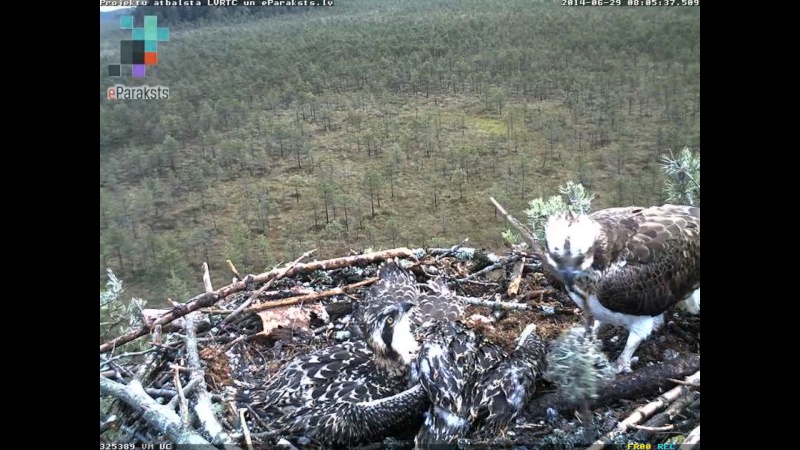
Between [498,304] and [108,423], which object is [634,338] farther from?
[108,423]

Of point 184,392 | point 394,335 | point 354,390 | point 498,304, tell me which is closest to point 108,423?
point 184,392

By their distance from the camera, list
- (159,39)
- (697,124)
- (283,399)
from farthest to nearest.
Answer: (697,124)
(159,39)
(283,399)

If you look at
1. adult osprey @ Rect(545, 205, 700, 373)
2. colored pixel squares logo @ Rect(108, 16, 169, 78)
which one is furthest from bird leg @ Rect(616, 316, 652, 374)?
colored pixel squares logo @ Rect(108, 16, 169, 78)

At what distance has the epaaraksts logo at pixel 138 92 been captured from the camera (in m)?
3.45

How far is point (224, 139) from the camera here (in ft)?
12.2

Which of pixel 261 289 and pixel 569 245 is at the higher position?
pixel 569 245

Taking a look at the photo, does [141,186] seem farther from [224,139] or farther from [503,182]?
[503,182]

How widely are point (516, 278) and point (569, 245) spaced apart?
0.73m

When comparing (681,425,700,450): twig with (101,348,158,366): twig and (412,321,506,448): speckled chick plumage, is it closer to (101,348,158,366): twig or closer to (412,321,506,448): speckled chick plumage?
(412,321,506,448): speckled chick plumage

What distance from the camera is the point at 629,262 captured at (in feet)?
10.4

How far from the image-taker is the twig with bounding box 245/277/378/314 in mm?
3406

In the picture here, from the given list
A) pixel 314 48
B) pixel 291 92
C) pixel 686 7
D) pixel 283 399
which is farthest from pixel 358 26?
pixel 283 399

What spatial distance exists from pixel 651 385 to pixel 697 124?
165cm

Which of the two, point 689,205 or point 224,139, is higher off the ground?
point 224,139
